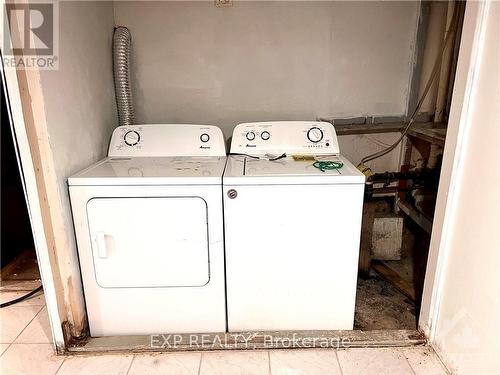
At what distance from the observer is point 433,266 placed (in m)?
1.64

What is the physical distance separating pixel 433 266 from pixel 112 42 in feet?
7.37

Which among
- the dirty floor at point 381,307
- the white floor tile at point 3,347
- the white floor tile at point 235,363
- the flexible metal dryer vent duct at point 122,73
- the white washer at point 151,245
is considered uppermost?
the flexible metal dryer vent duct at point 122,73

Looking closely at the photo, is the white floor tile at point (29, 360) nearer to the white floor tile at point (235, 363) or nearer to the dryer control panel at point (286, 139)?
the white floor tile at point (235, 363)

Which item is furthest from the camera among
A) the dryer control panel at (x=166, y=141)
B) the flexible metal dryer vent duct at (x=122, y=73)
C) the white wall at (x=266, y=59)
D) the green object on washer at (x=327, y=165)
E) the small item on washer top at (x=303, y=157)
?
the white wall at (x=266, y=59)

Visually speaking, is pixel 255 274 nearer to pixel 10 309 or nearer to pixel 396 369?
pixel 396 369

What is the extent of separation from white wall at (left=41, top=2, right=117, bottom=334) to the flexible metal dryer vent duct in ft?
0.25

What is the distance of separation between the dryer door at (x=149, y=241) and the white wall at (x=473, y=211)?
43.5 inches

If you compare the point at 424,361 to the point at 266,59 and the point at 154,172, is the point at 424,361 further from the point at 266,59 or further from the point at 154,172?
the point at 266,59

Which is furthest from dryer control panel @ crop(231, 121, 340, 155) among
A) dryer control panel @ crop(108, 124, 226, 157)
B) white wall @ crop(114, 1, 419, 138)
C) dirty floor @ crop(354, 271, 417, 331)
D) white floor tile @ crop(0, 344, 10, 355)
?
white floor tile @ crop(0, 344, 10, 355)

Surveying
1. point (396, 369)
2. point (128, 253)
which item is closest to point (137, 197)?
point (128, 253)

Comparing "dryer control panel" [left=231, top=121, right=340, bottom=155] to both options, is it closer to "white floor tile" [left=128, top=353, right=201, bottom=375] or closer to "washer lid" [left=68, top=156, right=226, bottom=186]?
"washer lid" [left=68, top=156, right=226, bottom=186]

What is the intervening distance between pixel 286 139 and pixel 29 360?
175 centimetres

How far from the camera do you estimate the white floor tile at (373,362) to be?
5.17 ft

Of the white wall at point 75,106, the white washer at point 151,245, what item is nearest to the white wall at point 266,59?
the white wall at point 75,106
